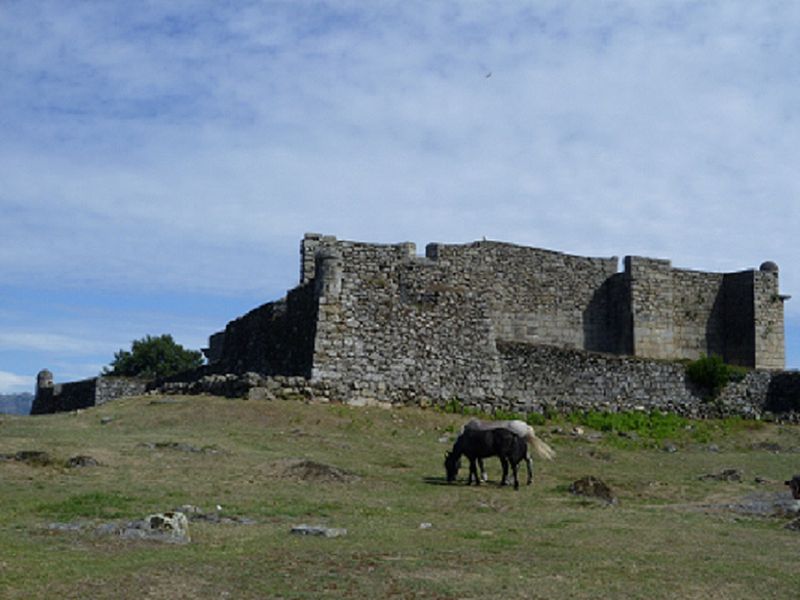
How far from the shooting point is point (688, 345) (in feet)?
143

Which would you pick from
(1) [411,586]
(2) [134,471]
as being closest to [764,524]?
(1) [411,586]

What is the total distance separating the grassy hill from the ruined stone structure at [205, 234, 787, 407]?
287 cm

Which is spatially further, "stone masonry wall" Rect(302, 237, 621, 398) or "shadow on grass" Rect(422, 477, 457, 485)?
"stone masonry wall" Rect(302, 237, 621, 398)

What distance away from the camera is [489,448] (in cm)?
2025

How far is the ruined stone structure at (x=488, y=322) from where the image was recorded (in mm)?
31531

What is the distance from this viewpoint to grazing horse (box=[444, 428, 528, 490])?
2017 centimetres

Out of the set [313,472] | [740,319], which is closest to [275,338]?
[313,472]

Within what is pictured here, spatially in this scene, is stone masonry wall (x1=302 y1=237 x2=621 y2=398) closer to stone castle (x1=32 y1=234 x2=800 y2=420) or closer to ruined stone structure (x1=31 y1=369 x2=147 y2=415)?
stone castle (x1=32 y1=234 x2=800 y2=420)

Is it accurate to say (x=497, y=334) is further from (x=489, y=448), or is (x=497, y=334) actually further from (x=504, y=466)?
(x=489, y=448)

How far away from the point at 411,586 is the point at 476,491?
852cm

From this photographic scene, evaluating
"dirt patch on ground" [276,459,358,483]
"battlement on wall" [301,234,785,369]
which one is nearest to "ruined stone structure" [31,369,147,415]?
Answer: "battlement on wall" [301,234,785,369]

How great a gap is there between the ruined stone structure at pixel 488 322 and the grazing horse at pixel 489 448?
1031 centimetres

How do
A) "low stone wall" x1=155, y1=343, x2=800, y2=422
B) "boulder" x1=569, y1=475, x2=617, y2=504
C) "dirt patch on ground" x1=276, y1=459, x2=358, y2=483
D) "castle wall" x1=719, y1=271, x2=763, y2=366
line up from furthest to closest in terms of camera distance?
"castle wall" x1=719, y1=271, x2=763, y2=366 → "low stone wall" x1=155, y1=343, x2=800, y2=422 → "boulder" x1=569, y1=475, x2=617, y2=504 → "dirt patch on ground" x1=276, y1=459, x2=358, y2=483

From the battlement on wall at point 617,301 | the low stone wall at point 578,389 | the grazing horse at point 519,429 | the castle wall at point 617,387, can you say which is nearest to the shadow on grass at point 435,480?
the grazing horse at point 519,429
